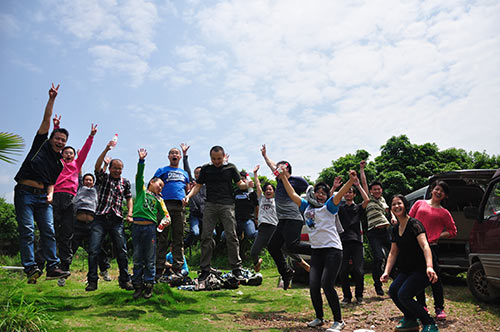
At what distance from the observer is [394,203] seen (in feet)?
15.5

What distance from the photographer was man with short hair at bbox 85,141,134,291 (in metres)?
5.79

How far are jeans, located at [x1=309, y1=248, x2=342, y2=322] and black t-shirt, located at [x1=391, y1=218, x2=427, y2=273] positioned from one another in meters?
0.75

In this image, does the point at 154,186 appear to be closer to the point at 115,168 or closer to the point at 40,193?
the point at 115,168

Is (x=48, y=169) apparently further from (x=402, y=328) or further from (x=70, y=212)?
(x=402, y=328)

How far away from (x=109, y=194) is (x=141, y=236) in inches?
41.6

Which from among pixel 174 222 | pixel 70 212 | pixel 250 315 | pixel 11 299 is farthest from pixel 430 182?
A: pixel 11 299

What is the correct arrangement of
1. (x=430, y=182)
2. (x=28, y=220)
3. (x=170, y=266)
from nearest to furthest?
(x=28, y=220), (x=170, y=266), (x=430, y=182)

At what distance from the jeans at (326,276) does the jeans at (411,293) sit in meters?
0.70

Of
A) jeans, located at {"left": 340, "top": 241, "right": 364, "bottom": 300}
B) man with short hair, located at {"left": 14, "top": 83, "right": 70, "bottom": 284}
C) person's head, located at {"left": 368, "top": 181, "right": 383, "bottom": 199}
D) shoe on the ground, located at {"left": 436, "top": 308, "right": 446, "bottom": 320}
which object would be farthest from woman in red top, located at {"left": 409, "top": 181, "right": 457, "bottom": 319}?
man with short hair, located at {"left": 14, "top": 83, "right": 70, "bottom": 284}

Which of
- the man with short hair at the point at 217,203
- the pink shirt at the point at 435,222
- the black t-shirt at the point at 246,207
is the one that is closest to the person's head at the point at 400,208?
the pink shirt at the point at 435,222

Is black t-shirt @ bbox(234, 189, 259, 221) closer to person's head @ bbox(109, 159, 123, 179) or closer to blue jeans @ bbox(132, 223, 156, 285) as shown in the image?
person's head @ bbox(109, 159, 123, 179)

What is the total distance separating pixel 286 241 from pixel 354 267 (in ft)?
3.98

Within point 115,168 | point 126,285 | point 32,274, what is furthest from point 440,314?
point 32,274

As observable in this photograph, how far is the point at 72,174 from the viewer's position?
21.6 ft
